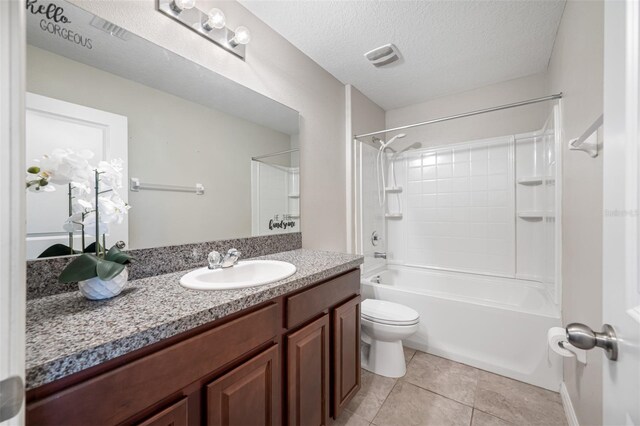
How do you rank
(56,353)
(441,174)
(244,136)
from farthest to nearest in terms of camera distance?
1. (441,174)
2. (244,136)
3. (56,353)

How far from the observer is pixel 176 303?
2.52ft

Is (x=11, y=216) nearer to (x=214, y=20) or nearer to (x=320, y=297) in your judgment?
(x=320, y=297)

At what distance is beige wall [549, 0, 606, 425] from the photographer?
39.8 inches

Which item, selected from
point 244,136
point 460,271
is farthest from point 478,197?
point 244,136

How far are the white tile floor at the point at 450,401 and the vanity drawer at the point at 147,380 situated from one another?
1.06 meters

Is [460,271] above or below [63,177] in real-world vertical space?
below

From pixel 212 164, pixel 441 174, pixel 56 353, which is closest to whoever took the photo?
pixel 56 353

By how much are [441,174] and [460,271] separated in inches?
41.4

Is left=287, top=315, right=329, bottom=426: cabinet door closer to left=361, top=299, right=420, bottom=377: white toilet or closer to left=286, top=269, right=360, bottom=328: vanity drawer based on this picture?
left=286, top=269, right=360, bottom=328: vanity drawer

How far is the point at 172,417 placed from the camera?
65cm

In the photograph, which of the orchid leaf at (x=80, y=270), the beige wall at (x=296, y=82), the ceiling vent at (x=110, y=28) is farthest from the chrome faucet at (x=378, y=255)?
the ceiling vent at (x=110, y=28)

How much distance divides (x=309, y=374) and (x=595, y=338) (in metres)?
0.98

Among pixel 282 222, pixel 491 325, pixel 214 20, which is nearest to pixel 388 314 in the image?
pixel 491 325

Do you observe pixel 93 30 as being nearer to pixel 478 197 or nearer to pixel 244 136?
pixel 244 136
